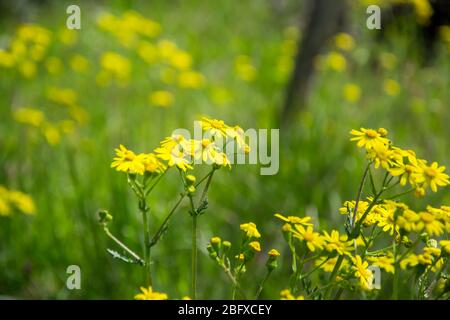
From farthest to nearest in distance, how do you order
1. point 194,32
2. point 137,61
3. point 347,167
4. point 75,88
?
point 194,32, point 137,61, point 75,88, point 347,167

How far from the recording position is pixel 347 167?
304 cm

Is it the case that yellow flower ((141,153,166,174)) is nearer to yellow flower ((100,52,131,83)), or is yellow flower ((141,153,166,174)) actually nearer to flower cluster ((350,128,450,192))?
flower cluster ((350,128,450,192))

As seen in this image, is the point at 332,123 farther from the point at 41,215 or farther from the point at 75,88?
the point at 75,88

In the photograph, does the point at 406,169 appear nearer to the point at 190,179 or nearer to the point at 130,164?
the point at 190,179

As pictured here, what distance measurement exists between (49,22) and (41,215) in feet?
12.5

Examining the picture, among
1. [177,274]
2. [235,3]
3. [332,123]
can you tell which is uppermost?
[235,3]

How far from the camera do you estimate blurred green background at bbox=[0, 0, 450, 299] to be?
245cm

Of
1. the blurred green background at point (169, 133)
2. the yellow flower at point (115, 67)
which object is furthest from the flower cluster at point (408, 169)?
the yellow flower at point (115, 67)

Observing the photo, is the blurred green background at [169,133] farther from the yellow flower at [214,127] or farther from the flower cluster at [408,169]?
the flower cluster at [408,169]

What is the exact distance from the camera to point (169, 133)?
3795 mm

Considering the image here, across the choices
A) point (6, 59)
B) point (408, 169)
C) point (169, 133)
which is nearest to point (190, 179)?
point (408, 169)

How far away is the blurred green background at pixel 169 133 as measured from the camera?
245 centimetres

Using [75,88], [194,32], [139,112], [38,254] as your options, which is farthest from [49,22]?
[38,254]

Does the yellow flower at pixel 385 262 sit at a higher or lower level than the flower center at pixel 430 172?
lower
